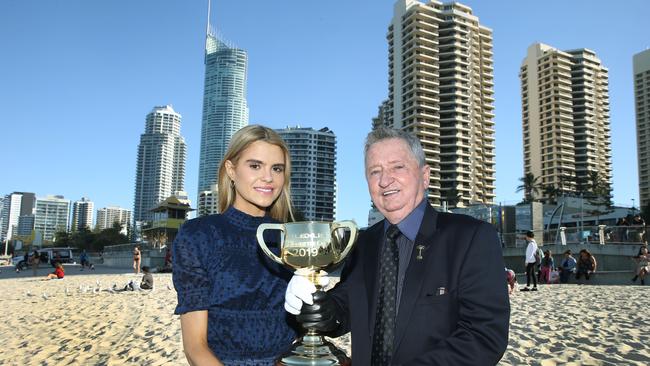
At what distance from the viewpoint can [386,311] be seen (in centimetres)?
209

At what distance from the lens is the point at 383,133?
7.48ft

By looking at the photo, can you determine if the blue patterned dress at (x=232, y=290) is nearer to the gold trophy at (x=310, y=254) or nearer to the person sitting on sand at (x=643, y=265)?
the gold trophy at (x=310, y=254)

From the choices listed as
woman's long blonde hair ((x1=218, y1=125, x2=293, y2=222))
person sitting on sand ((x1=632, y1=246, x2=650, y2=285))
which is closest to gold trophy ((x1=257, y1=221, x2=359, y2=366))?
woman's long blonde hair ((x1=218, y1=125, x2=293, y2=222))

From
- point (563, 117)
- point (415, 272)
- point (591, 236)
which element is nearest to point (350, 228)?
point (415, 272)

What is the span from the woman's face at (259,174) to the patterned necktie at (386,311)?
0.62m

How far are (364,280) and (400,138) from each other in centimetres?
71

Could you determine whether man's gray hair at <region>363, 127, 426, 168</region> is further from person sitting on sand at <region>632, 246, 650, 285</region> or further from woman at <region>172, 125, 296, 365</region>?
person sitting on sand at <region>632, 246, 650, 285</region>

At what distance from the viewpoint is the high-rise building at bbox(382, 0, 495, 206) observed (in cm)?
9488

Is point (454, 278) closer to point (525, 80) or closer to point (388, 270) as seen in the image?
point (388, 270)

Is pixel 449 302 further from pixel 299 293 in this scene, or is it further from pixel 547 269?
pixel 547 269

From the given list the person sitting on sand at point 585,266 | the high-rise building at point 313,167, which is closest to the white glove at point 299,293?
the person sitting on sand at point 585,266

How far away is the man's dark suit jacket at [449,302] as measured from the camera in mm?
1841

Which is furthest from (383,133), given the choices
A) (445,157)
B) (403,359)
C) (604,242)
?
(445,157)

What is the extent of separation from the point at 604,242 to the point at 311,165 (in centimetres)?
11829
